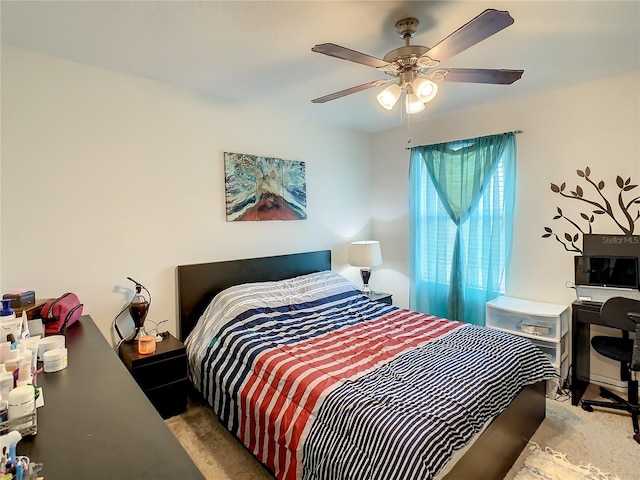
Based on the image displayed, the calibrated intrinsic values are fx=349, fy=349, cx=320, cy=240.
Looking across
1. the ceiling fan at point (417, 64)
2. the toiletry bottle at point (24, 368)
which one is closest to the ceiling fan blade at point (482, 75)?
the ceiling fan at point (417, 64)

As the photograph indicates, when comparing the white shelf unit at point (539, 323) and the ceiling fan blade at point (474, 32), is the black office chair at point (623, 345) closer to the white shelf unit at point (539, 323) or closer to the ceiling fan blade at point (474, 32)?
the white shelf unit at point (539, 323)

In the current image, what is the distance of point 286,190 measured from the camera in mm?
3492

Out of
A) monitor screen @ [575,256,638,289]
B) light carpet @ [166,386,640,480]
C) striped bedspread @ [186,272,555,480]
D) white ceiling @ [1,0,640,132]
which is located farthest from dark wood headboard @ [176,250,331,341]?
monitor screen @ [575,256,638,289]

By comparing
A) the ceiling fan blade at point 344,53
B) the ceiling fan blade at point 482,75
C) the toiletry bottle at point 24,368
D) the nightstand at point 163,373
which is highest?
the ceiling fan blade at point 344,53

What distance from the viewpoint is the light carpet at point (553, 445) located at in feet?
6.50

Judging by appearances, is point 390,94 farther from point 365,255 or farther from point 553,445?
point 553,445

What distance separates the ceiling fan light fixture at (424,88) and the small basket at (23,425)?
84.5 inches

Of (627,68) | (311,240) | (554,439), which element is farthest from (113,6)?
(554,439)

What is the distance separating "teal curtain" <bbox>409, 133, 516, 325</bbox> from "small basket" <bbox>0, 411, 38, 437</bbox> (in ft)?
11.1

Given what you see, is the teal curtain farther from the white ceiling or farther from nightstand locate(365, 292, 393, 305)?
the white ceiling

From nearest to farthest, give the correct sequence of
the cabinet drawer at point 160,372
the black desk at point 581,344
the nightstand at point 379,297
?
the cabinet drawer at point 160,372, the black desk at point 581,344, the nightstand at point 379,297

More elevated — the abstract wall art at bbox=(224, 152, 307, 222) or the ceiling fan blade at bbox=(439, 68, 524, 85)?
the ceiling fan blade at bbox=(439, 68, 524, 85)

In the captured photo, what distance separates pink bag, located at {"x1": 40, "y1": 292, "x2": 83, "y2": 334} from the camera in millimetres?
2004

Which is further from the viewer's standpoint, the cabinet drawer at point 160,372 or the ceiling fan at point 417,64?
the cabinet drawer at point 160,372
